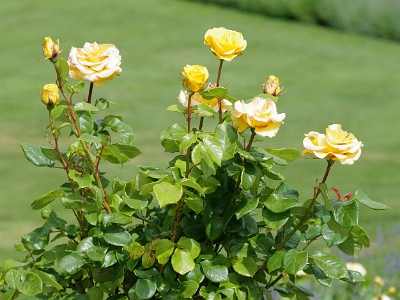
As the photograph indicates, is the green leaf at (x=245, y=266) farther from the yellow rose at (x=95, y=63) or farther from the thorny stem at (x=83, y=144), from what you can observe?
the yellow rose at (x=95, y=63)

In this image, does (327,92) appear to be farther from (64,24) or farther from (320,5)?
(64,24)

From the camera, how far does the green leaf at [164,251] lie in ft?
5.83

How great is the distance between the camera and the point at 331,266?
5.70 ft

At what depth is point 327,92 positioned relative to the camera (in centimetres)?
974

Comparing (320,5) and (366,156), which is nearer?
(366,156)

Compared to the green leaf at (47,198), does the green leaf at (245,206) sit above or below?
above

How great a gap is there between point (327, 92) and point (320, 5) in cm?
445

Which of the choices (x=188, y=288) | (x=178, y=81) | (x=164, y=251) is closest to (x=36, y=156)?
(x=164, y=251)

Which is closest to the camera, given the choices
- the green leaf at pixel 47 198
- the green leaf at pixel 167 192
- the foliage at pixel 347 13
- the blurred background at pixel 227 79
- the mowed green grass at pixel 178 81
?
the green leaf at pixel 167 192

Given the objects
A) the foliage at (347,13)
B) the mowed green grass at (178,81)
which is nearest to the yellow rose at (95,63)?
the mowed green grass at (178,81)

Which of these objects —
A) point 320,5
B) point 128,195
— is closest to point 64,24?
point 320,5

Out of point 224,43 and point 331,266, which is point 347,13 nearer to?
point 224,43

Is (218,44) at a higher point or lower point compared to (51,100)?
higher

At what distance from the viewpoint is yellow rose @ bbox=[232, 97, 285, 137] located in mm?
1652
